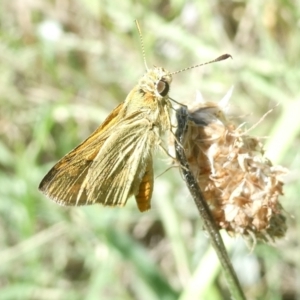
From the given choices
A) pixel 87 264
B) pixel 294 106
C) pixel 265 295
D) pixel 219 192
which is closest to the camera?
pixel 219 192

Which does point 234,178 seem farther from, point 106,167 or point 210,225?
point 106,167

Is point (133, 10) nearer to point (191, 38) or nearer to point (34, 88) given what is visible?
point (191, 38)

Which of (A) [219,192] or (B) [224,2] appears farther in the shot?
(B) [224,2]

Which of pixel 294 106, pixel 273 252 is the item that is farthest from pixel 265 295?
pixel 294 106

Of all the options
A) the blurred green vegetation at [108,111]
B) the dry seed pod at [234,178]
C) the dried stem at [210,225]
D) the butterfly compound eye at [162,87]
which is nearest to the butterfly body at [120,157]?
the butterfly compound eye at [162,87]

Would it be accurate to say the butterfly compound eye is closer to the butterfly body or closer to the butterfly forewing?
the butterfly body

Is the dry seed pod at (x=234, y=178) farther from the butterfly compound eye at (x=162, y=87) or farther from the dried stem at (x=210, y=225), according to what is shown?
the butterfly compound eye at (x=162, y=87)

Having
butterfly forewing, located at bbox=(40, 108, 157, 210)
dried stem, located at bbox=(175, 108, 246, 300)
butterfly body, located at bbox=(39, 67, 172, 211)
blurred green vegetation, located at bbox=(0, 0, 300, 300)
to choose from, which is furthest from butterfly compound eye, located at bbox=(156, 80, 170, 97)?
blurred green vegetation, located at bbox=(0, 0, 300, 300)
